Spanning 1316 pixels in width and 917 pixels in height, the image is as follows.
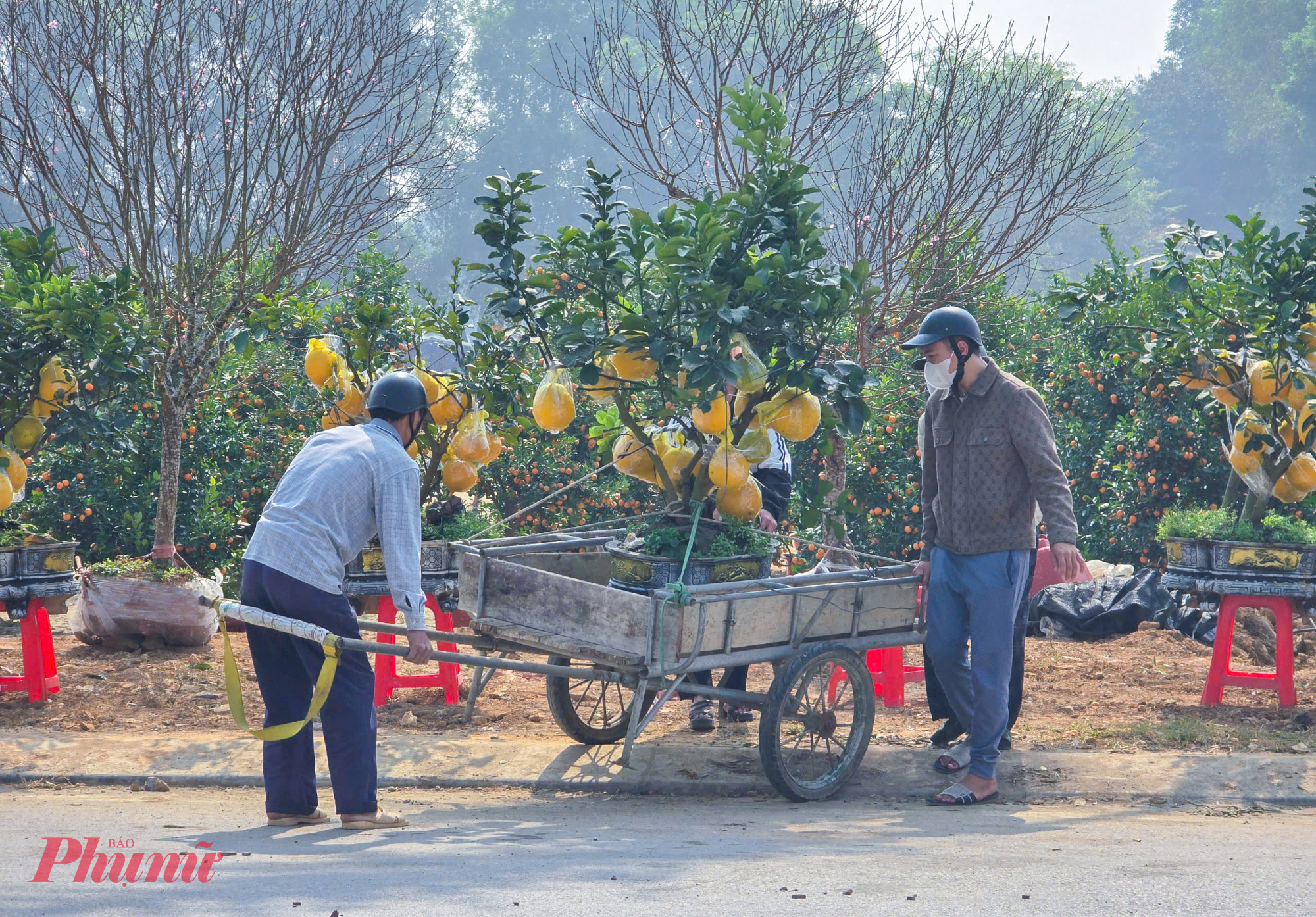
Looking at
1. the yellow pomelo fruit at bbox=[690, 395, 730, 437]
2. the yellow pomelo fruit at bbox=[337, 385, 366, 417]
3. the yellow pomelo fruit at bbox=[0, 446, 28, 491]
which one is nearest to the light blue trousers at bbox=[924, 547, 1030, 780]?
the yellow pomelo fruit at bbox=[690, 395, 730, 437]

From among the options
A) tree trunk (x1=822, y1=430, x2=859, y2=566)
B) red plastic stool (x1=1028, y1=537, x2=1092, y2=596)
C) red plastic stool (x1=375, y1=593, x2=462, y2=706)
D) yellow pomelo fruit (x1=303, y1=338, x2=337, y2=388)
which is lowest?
red plastic stool (x1=375, y1=593, x2=462, y2=706)

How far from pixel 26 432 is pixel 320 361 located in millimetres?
1623

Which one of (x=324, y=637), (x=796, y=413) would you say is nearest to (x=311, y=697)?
(x=324, y=637)

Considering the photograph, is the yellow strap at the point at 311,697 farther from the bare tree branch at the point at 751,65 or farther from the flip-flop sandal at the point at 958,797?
the bare tree branch at the point at 751,65

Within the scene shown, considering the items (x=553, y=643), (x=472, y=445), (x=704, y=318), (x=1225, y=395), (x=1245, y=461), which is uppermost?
(x=1225, y=395)

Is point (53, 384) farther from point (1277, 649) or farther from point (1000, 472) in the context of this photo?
point (1277, 649)

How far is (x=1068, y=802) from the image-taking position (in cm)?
526

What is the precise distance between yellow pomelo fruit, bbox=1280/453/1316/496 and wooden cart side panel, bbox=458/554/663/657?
3.83m

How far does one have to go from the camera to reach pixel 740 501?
5.44 meters

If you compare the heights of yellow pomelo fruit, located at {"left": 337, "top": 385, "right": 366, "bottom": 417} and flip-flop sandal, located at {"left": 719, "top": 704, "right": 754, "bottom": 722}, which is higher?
yellow pomelo fruit, located at {"left": 337, "top": 385, "right": 366, "bottom": 417}

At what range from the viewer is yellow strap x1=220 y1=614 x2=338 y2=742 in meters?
4.27

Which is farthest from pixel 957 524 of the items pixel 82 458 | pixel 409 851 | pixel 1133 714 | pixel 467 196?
pixel 467 196

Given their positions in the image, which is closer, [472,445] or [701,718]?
[701,718]

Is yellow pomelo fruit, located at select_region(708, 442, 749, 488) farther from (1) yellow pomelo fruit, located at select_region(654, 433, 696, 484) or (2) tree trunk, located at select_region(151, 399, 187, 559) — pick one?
(2) tree trunk, located at select_region(151, 399, 187, 559)
